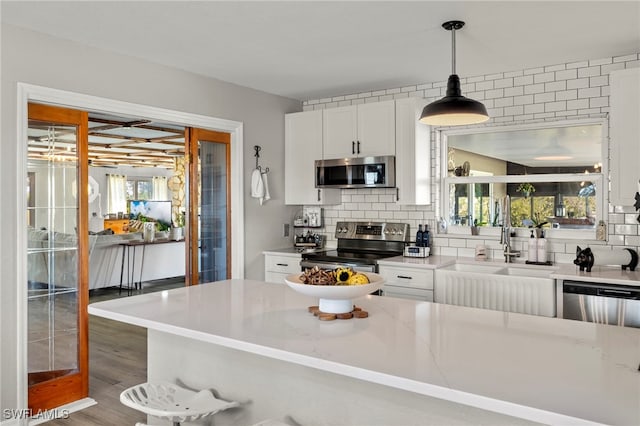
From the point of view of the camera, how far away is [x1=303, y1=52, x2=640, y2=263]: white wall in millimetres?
3830

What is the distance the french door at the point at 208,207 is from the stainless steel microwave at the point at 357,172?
3.18 feet

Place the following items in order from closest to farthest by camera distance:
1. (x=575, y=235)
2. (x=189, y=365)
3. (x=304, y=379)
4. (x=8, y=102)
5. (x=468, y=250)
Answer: (x=304, y=379), (x=189, y=365), (x=8, y=102), (x=575, y=235), (x=468, y=250)

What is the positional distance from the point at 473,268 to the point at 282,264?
6.22 ft

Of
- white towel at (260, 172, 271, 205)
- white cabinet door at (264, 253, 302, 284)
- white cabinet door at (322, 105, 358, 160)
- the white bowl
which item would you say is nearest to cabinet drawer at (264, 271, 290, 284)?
white cabinet door at (264, 253, 302, 284)

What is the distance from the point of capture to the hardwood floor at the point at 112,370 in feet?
10.9

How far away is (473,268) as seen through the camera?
4129 millimetres

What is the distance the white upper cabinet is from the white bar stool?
301 cm

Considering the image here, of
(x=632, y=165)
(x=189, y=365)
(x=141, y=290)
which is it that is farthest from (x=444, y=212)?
(x=141, y=290)

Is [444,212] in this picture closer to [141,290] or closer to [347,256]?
[347,256]

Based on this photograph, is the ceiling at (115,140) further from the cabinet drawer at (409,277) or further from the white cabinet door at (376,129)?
the cabinet drawer at (409,277)

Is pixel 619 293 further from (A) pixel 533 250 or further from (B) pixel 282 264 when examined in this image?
(B) pixel 282 264

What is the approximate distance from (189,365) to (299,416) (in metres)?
0.74

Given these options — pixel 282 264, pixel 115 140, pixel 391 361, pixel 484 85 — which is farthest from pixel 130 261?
pixel 391 361

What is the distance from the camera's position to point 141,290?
25.9 ft
